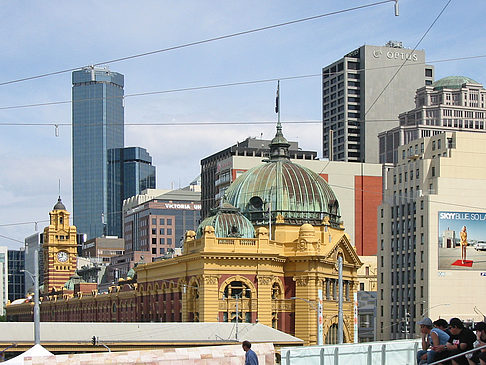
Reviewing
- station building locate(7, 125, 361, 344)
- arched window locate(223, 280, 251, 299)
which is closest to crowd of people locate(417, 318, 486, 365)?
station building locate(7, 125, 361, 344)

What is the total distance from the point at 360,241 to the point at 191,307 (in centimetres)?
9636

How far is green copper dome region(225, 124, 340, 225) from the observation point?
8806cm

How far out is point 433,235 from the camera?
13412cm

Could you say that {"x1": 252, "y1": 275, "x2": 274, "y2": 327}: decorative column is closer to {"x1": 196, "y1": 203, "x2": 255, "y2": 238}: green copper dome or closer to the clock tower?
{"x1": 196, "y1": 203, "x2": 255, "y2": 238}: green copper dome

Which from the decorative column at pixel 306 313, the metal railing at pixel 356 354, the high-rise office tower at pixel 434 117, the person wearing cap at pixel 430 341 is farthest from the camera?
the high-rise office tower at pixel 434 117

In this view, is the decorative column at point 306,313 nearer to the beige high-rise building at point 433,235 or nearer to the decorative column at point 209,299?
the decorative column at point 209,299

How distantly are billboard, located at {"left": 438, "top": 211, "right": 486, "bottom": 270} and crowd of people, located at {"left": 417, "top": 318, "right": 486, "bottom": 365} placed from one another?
11055 centimetres

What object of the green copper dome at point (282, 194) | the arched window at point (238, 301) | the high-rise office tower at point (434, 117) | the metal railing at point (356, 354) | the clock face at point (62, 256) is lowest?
the clock face at point (62, 256)

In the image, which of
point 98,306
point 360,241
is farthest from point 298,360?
point 360,241

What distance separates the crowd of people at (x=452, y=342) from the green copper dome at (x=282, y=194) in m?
61.8

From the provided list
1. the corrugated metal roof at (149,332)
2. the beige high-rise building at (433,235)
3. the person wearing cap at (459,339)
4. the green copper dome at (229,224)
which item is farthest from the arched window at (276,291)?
the person wearing cap at (459,339)

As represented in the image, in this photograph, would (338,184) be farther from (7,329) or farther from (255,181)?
A: (7,329)

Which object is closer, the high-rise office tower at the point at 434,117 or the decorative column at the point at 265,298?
the decorative column at the point at 265,298

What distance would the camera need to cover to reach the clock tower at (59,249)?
611 feet
